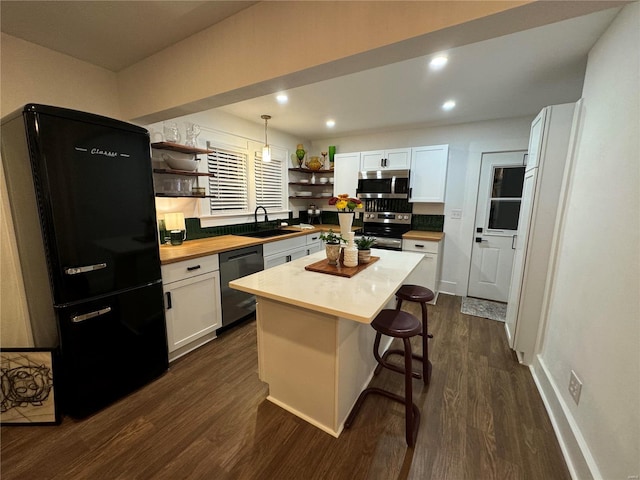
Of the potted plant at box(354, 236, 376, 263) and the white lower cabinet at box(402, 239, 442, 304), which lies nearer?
the potted plant at box(354, 236, 376, 263)

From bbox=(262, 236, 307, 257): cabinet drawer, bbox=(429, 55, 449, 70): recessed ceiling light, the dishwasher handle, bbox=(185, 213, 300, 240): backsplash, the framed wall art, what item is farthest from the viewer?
bbox=(262, 236, 307, 257): cabinet drawer

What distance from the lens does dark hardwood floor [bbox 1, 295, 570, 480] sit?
135cm

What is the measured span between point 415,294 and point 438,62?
1804 millimetres

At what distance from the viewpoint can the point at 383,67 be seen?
6.76 feet

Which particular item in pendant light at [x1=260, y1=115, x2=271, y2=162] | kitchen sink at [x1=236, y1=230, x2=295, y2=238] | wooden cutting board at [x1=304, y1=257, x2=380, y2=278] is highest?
pendant light at [x1=260, y1=115, x2=271, y2=162]

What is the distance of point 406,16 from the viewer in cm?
110

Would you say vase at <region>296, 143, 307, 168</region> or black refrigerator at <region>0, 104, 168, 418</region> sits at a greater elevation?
vase at <region>296, 143, 307, 168</region>

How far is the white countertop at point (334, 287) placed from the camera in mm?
1241

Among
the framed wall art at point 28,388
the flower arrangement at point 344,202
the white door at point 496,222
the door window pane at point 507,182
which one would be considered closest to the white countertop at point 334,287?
the flower arrangement at point 344,202

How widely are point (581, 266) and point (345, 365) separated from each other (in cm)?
156

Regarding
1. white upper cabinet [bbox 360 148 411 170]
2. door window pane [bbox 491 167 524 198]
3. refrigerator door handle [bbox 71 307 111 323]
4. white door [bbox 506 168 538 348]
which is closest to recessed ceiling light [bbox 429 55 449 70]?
white door [bbox 506 168 538 348]

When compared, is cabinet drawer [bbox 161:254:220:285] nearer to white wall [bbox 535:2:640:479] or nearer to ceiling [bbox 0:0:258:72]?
ceiling [bbox 0:0:258:72]

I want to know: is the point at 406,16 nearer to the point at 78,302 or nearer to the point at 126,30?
the point at 126,30

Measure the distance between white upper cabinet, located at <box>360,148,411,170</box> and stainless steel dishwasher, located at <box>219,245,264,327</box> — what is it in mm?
2193
